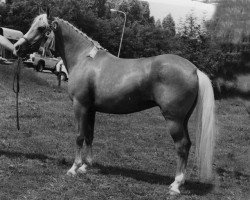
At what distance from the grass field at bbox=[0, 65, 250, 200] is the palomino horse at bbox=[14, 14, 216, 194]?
0.42 m

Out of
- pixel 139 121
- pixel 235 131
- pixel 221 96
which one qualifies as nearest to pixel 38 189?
pixel 221 96

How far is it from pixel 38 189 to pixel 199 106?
2.45 meters

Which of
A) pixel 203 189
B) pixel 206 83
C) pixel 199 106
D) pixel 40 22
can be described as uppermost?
pixel 40 22

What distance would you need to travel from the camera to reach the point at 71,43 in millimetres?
6605

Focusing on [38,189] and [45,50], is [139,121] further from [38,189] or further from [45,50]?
[38,189]

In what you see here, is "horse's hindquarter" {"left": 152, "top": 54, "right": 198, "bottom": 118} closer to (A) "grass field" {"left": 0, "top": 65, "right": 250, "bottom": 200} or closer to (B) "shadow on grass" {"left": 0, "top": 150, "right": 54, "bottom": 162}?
(A) "grass field" {"left": 0, "top": 65, "right": 250, "bottom": 200}

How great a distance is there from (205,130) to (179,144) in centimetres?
41

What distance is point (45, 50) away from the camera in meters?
6.74

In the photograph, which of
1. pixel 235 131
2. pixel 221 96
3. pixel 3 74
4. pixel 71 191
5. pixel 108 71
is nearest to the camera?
pixel 221 96

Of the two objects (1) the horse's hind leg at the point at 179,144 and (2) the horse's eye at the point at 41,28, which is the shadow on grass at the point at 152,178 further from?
(2) the horse's eye at the point at 41,28

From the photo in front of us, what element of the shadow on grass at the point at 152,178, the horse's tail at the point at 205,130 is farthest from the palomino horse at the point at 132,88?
the shadow on grass at the point at 152,178

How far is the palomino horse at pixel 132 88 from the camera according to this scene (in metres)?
5.50

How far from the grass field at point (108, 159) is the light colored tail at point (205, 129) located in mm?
487

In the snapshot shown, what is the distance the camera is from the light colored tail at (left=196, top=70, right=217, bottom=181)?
18.0ft
